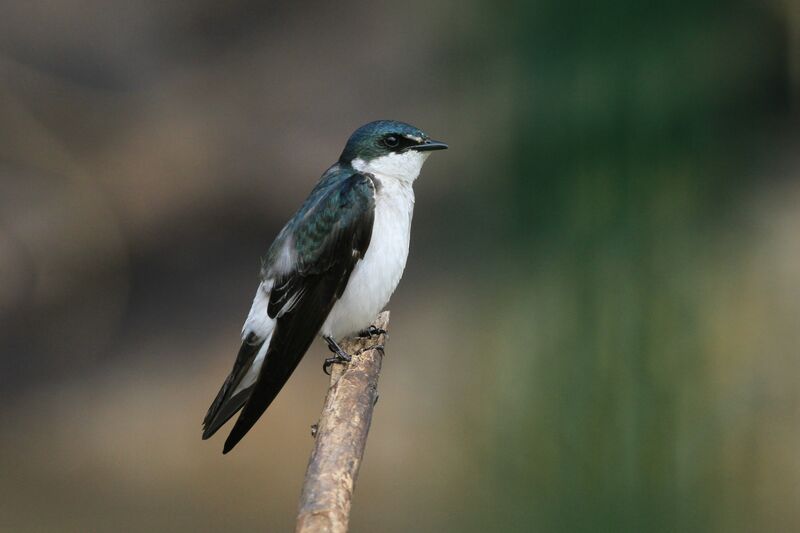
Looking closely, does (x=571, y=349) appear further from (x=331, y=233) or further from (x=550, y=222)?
(x=331, y=233)

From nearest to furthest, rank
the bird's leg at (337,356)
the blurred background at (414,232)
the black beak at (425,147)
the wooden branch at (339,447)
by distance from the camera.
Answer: the wooden branch at (339,447), the bird's leg at (337,356), the black beak at (425,147), the blurred background at (414,232)

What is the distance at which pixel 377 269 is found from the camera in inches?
74.9

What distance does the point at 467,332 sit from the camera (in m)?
4.06

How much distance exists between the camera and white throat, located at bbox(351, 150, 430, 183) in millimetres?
1954

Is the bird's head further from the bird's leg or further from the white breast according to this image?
the bird's leg

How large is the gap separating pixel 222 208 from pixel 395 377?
0.87 meters

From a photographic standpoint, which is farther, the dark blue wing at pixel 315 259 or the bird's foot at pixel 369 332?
the bird's foot at pixel 369 332

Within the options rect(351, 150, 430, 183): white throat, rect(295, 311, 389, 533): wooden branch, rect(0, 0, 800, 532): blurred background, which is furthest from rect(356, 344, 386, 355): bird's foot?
rect(0, 0, 800, 532): blurred background

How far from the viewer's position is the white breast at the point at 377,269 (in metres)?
1.90

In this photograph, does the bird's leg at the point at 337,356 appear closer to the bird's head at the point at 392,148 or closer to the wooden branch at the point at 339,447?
the wooden branch at the point at 339,447

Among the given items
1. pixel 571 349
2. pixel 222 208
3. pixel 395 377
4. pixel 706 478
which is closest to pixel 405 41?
pixel 222 208

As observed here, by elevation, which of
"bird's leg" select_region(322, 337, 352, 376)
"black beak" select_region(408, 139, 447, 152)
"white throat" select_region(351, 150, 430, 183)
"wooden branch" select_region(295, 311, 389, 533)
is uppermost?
"black beak" select_region(408, 139, 447, 152)

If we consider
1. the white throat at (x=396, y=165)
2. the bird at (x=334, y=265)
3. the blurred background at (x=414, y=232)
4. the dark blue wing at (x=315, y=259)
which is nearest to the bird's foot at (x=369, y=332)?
the bird at (x=334, y=265)

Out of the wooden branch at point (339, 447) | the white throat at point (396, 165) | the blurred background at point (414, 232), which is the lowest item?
the wooden branch at point (339, 447)
